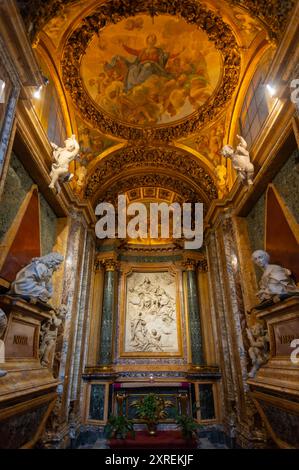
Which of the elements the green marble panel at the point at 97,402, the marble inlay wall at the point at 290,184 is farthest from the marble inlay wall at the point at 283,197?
the green marble panel at the point at 97,402

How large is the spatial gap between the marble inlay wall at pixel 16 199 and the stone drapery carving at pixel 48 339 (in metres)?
1.77

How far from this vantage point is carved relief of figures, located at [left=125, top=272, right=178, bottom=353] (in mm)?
11070

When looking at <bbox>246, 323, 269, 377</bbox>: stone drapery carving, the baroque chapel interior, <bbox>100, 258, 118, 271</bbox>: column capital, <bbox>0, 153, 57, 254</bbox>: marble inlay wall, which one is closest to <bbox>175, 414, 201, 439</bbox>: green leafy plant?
the baroque chapel interior

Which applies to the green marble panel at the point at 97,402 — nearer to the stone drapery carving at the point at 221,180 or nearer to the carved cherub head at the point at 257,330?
the carved cherub head at the point at 257,330

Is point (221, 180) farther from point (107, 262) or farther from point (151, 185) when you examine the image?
point (107, 262)

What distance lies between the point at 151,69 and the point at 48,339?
822 cm

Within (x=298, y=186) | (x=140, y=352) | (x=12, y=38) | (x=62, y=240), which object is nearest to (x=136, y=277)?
(x=140, y=352)

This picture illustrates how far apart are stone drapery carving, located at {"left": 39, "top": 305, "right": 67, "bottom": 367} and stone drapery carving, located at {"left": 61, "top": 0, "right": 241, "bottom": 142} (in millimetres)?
6452

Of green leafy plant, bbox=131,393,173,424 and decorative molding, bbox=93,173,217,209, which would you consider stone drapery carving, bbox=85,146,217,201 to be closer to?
decorative molding, bbox=93,173,217,209

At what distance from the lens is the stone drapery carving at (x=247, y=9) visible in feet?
15.9

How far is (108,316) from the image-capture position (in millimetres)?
10859

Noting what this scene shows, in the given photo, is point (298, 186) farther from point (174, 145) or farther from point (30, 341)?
point (30, 341)

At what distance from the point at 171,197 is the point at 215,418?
8521 millimetres

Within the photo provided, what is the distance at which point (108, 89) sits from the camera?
8852 mm
